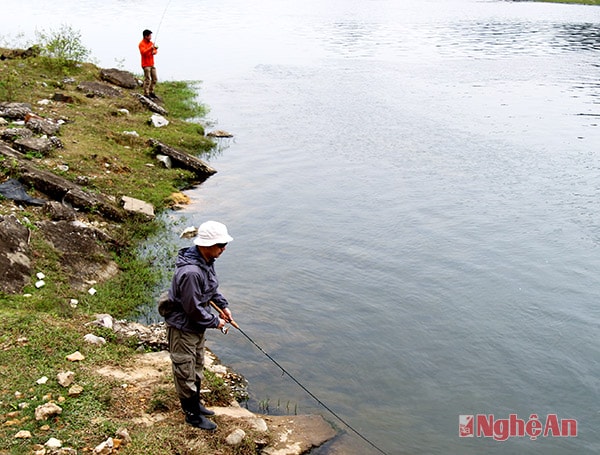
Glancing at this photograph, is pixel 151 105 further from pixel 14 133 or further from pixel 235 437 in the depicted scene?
pixel 235 437

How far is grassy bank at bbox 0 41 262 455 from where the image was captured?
20.9 feet

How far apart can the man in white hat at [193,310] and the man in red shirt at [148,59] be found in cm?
1563

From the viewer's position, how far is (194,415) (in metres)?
6.79

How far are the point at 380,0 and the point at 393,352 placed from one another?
6954cm

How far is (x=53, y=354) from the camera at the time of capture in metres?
7.41

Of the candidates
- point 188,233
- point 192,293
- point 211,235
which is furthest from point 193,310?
point 188,233

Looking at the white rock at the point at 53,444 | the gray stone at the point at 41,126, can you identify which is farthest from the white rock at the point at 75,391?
the gray stone at the point at 41,126

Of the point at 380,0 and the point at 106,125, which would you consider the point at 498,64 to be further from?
the point at 380,0

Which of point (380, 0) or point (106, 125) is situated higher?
point (380, 0)

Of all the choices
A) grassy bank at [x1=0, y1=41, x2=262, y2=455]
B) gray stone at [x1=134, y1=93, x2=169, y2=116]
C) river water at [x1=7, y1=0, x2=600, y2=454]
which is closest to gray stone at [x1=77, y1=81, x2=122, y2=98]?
grassy bank at [x1=0, y1=41, x2=262, y2=455]

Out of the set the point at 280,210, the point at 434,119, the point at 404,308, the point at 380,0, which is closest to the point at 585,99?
the point at 434,119

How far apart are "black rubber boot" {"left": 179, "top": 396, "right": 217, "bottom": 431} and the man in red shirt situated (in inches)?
631

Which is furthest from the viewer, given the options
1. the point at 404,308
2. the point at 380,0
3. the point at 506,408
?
the point at 380,0

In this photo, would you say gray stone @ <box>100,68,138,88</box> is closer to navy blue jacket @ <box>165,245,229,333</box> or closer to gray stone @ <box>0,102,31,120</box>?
gray stone @ <box>0,102,31,120</box>
